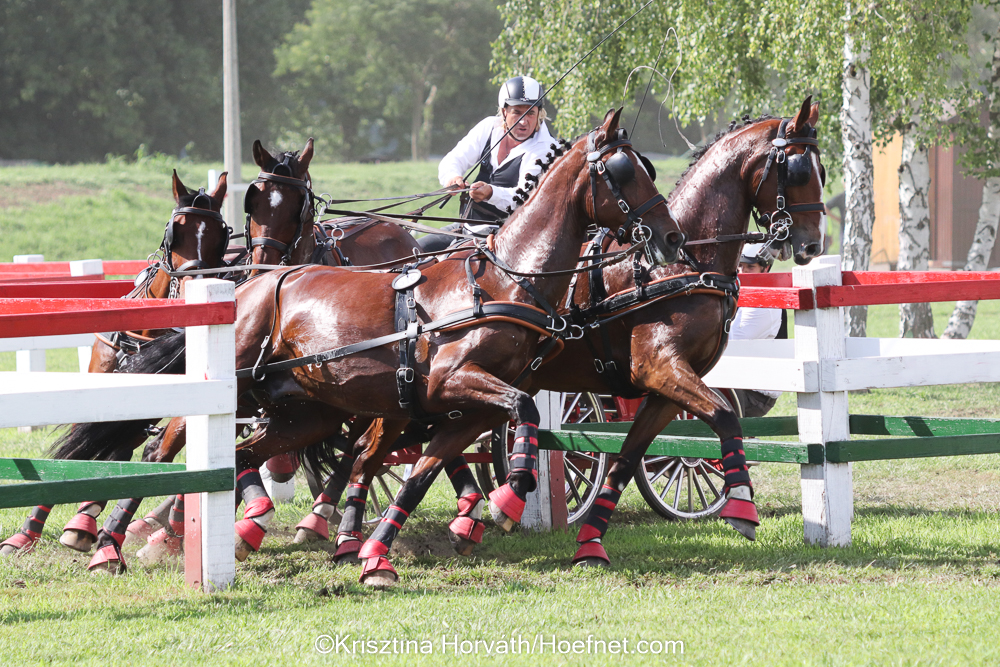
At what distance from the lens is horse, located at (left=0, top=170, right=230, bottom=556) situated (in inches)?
245

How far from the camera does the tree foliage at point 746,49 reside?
1120 cm

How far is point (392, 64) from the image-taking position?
4984 centimetres

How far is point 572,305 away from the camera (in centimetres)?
586

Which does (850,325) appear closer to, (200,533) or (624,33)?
(624,33)

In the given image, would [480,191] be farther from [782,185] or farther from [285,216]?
[782,185]

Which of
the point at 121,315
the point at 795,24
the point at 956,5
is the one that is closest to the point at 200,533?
the point at 121,315

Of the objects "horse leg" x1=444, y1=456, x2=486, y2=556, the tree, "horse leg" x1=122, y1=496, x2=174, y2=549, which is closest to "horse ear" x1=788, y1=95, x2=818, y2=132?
"horse leg" x1=444, y1=456, x2=486, y2=556

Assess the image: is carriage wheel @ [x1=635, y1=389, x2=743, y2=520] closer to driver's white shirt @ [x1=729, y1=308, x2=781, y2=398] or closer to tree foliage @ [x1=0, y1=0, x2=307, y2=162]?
driver's white shirt @ [x1=729, y1=308, x2=781, y2=398]

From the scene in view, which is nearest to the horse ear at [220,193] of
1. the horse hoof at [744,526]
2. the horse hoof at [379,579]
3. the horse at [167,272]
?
the horse at [167,272]

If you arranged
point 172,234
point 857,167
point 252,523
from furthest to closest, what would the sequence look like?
point 857,167, point 172,234, point 252,523

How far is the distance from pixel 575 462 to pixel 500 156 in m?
2.06

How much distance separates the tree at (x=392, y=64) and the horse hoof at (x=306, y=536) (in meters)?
42.5

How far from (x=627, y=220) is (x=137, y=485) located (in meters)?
2.50

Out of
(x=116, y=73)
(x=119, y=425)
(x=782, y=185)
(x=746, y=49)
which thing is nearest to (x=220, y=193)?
(x=119, y=425)
